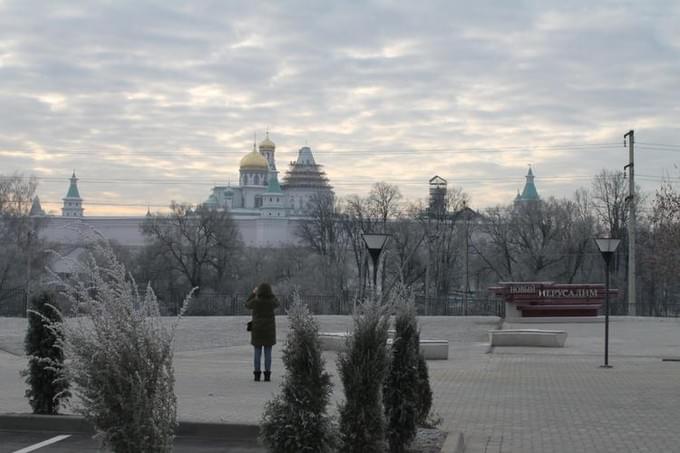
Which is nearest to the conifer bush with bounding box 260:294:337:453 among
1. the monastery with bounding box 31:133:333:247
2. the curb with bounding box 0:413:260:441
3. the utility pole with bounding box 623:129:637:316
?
the curb with bounding box 0:413:260:441

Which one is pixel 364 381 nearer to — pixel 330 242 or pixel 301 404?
pixel 301 404

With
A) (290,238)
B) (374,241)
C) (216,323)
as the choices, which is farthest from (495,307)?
Result: (290,238)

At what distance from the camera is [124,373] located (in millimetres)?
6047

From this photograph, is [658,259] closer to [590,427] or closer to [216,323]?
[216,323]

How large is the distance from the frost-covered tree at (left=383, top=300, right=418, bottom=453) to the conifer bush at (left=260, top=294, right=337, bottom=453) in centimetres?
129

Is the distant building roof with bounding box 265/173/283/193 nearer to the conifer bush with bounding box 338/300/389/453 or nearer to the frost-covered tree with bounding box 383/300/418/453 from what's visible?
the frost-covered tree with bounding box 383/300/418/453

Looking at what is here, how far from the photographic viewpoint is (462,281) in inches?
3130

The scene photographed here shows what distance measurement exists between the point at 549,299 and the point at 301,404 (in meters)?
33.7

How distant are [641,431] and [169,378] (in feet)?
23.8

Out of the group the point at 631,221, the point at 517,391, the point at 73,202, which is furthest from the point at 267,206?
the point at 517,391

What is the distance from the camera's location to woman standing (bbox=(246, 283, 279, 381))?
16.5 metres

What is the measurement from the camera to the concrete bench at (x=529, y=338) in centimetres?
2714

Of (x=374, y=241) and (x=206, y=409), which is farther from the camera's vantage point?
(x=374, y=241)

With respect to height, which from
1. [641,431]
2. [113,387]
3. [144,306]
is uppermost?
[144,306]
